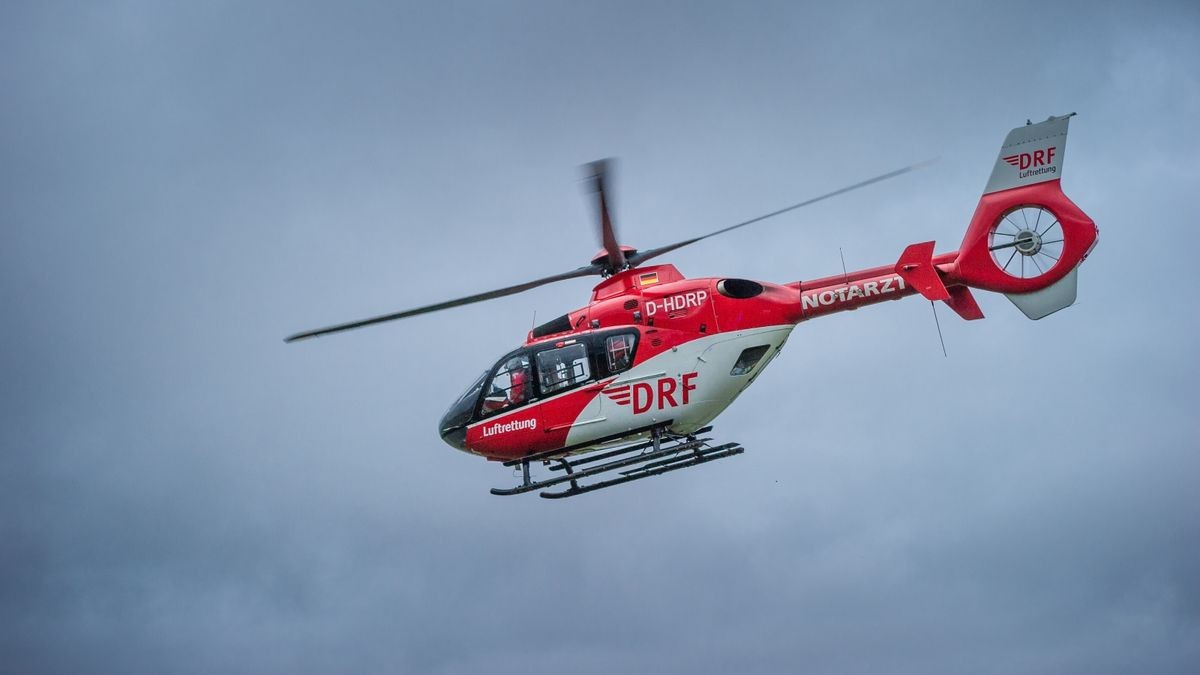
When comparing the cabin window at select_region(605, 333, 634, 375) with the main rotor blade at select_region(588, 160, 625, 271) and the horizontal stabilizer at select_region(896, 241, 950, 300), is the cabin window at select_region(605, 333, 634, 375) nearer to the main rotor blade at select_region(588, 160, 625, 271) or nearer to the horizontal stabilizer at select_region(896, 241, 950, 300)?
the main rotor blade at select_region(588, 160, 625, 271)

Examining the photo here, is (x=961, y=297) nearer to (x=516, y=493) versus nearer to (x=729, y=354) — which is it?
A: (x=729, y=354)

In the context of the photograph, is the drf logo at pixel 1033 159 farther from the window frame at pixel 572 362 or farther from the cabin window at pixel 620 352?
the window frame at pixel 572 362

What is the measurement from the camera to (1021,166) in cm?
2295

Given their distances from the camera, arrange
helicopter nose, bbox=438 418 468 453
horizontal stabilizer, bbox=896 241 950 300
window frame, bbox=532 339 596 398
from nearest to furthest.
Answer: horizontal stabilizer, bbox=896 241 950 300 → window frame, bbox=532 339 596 398 → helicopter nose, bbox=438 418 468 453

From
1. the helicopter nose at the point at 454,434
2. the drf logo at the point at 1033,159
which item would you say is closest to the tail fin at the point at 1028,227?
the drf logo at the point at 1033,159

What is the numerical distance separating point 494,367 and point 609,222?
12.5ft

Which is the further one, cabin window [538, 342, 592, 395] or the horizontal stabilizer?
cabin window [538, 342, 592, 395]

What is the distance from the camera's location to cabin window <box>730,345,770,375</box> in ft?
76.5

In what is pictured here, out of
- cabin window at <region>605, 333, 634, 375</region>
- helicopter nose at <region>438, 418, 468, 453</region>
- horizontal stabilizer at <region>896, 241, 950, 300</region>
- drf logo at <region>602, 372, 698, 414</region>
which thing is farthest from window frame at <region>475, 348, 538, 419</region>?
horizontal stabilizer at <region>896, 241, 950, 300</region>

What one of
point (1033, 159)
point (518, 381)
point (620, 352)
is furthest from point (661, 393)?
point (1033, 159)

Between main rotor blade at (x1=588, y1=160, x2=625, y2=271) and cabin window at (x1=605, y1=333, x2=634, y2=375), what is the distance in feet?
5.67

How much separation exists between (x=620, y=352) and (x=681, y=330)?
128cm

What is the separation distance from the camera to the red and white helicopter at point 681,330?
2275 centimetres

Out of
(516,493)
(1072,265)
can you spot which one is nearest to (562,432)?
(516,493)
